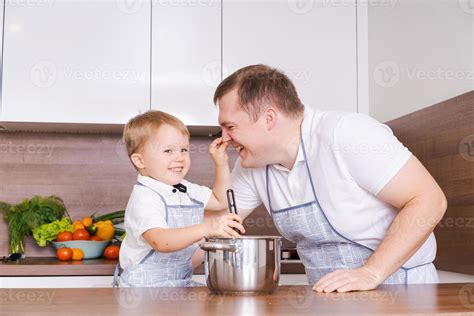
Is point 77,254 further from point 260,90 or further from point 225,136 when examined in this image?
point 260,90

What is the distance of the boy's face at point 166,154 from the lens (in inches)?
69.8

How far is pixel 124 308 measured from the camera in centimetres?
106

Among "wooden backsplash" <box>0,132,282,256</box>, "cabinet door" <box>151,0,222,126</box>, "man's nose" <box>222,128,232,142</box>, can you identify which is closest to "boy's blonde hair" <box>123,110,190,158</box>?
"man's nose" <box>222,128,232,142</box>

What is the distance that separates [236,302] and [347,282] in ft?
0.88

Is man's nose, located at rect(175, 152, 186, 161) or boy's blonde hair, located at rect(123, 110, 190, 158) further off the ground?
boy's blonde hair, located at rect(123, 110, 190, 158)

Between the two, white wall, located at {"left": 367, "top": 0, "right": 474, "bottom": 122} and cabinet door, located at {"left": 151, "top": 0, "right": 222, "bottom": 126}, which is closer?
white wall, located at {"left": 367, "top": 0, "right": 474, "bottom": 122}

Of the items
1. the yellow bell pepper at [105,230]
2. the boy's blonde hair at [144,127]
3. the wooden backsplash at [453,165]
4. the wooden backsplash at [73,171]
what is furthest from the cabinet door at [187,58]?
the boy's blonde hair at [144,127]

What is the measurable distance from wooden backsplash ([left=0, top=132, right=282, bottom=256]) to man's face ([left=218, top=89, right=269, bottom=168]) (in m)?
1.47

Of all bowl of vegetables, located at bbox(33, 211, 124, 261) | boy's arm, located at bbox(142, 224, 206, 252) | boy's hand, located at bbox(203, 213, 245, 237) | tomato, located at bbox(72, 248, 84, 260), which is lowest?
tomato, located at bbox(72, 248, 84, 260)

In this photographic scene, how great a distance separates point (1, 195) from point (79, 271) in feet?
2.66

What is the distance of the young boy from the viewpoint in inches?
65.7

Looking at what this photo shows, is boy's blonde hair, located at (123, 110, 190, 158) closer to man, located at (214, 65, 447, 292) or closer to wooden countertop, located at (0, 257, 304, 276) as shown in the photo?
man, located at (214, 65, 447, 292)

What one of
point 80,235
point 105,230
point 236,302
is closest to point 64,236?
point 80,235

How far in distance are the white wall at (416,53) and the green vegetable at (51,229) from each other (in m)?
1.40
